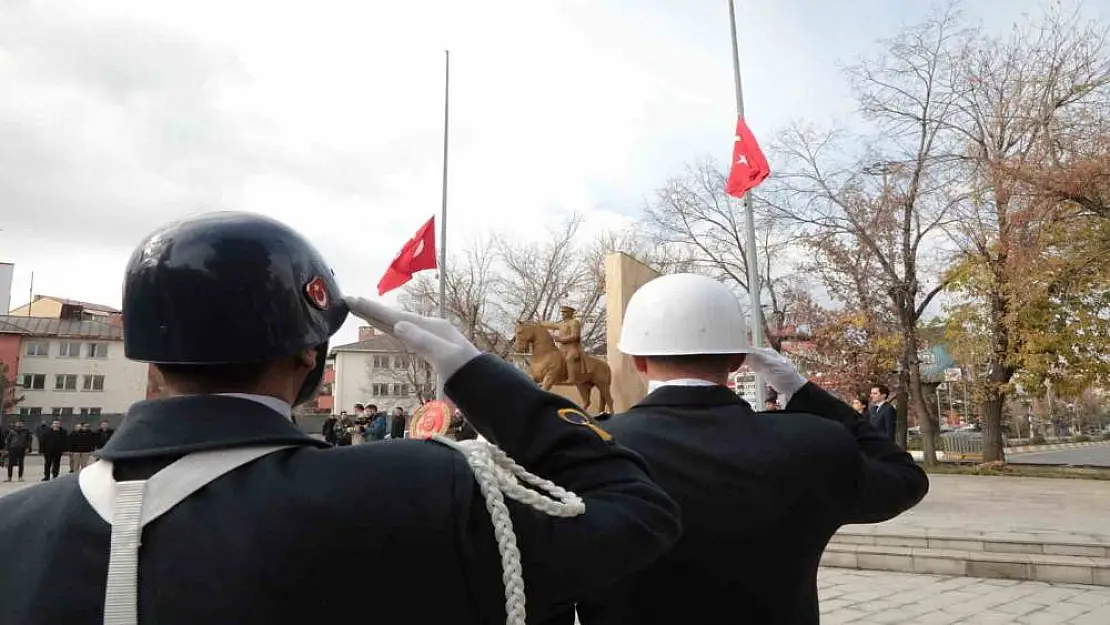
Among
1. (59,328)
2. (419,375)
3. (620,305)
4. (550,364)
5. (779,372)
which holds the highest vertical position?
(59,328)

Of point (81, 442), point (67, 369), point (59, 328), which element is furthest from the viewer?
Answer: point (59, 328)

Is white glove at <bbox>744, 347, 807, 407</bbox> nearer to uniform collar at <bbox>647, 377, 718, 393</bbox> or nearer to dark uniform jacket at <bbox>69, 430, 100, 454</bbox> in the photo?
uniform collar at <bbox>647, 377, 718, 393</bbox>

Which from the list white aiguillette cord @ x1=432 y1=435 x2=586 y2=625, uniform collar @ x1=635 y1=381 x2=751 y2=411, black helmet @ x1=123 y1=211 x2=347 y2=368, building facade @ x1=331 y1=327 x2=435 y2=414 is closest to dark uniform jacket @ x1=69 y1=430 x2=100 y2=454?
uniform collar @ x1=635 y1=381 x2=751 y2=411

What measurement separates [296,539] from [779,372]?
5.94 feet

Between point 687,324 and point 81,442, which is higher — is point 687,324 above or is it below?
above

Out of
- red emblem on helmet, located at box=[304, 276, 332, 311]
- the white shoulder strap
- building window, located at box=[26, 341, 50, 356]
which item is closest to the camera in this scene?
the white shoulder strap

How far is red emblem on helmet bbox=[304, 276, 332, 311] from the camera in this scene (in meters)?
1.20

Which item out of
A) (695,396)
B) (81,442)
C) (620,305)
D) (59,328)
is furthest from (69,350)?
(695,396)

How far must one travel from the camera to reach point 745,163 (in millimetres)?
14633

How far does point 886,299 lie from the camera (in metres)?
23.5

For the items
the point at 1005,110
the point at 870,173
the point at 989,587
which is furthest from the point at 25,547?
the point at 870,173

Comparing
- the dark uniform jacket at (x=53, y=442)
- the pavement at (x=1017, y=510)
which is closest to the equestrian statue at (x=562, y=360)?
the pavement at (x=1017, y=510)

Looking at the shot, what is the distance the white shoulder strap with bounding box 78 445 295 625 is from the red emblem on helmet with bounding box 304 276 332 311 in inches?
10.5

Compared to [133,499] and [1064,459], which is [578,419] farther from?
[1064,459]
